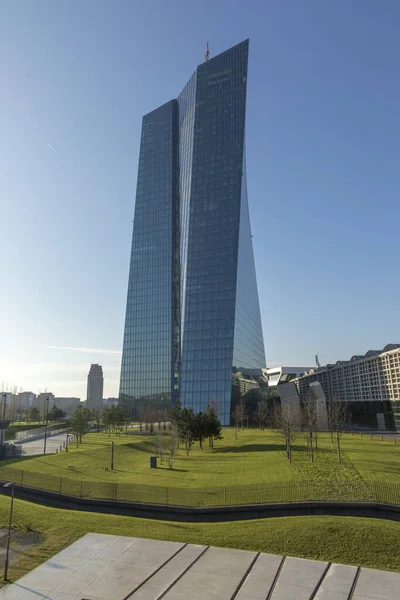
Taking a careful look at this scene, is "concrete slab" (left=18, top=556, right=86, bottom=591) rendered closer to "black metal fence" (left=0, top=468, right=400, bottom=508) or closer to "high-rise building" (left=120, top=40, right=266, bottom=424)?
"black metal fence" (left=0, top=468, right=400, bottom=508)

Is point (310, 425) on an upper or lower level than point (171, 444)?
upper

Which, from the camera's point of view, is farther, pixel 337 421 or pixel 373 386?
pixel 373 386

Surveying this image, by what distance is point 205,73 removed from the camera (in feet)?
516

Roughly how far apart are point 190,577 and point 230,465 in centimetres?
2824

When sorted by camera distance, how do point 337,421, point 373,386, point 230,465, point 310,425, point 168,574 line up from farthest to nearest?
point 373,386, point 337,421, point 310,425, point 230,465, point 168,574

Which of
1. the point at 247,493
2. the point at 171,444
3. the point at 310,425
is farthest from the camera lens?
the point at 171,444

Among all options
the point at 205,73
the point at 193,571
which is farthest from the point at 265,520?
the point at 205,73

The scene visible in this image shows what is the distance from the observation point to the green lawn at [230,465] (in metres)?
35.5

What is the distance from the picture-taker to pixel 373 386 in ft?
298

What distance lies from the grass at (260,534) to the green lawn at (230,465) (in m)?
11.3

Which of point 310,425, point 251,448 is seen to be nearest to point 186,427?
point 251,448

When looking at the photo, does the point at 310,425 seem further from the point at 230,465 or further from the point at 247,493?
the point at 247,493

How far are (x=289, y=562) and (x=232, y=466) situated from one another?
26009 mm

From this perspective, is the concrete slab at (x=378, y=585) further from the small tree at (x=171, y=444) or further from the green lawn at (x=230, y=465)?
the small tree at (x=171, y=444)
